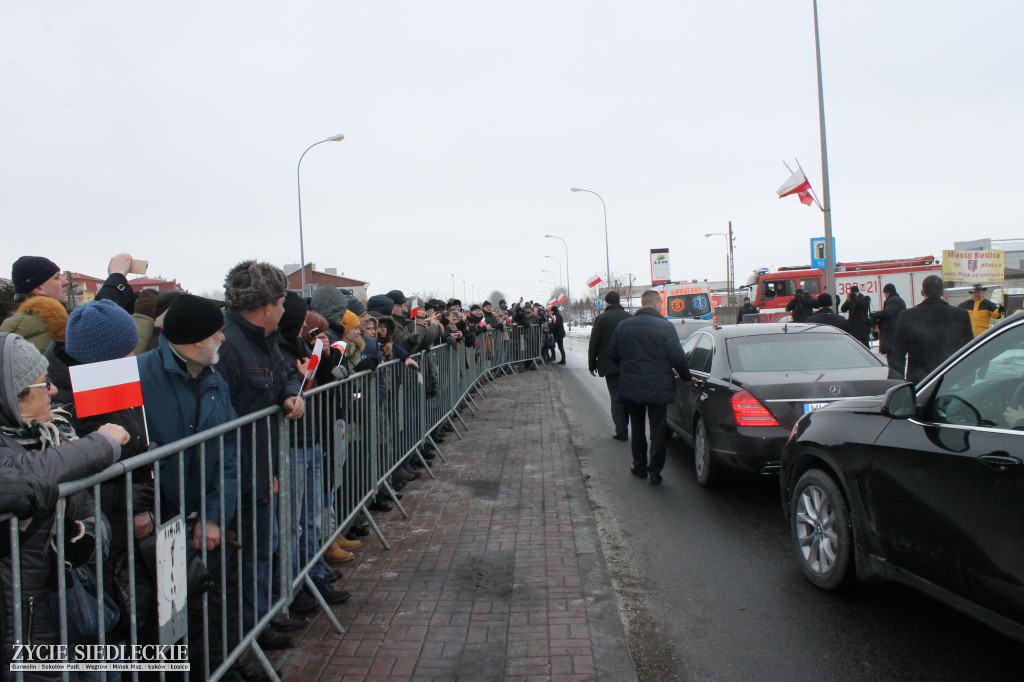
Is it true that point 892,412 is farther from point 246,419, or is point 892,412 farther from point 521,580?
point 246,419

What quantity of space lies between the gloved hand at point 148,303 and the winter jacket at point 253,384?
1332mm

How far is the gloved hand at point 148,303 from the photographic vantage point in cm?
507

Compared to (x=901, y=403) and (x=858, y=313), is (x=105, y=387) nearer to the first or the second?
(x=901, y=403)

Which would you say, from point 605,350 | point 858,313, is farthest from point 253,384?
point 858,313

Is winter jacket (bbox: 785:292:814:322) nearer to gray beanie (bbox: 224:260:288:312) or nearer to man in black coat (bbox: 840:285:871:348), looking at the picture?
man in black coat (bbox: 840:285:871:348)

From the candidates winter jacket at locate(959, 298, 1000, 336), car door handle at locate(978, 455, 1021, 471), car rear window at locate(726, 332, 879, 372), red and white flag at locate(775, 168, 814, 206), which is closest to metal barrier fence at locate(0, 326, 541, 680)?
car door handle at locate(978, 455, 1021, 471)

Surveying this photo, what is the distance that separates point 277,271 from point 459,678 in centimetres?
232

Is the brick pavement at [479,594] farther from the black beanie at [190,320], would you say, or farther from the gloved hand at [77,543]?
the black beanie at [190,320]

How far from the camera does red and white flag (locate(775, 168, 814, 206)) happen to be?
19297 mm

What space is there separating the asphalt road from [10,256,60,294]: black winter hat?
13.0 feet

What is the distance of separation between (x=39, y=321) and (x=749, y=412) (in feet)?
17.0

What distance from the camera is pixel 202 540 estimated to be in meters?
3.07

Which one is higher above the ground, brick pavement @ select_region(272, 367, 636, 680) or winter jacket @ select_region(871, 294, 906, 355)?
winter jacket @ select_region(871, 294, 906, 355)

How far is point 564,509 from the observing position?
6590mm
